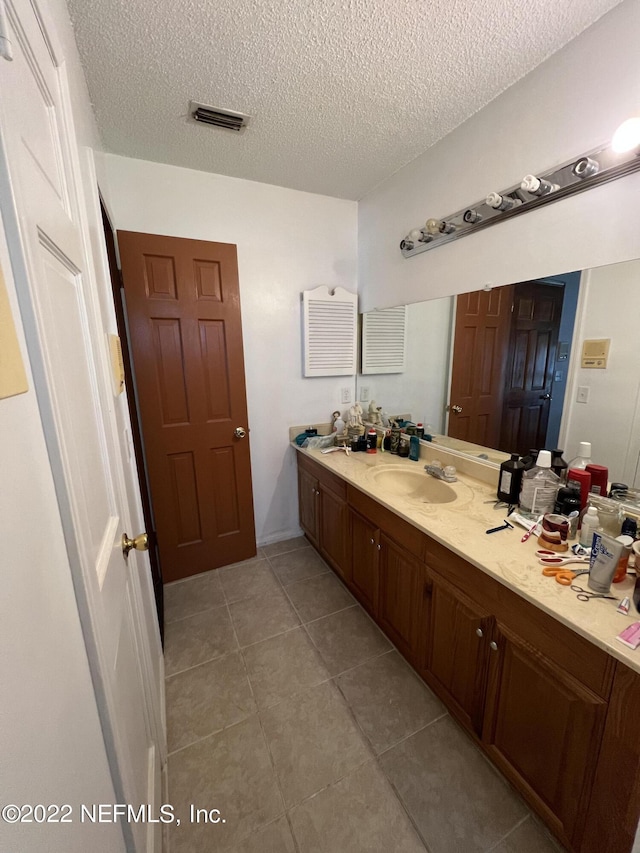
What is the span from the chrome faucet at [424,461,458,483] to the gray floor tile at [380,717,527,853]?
0.99 metres

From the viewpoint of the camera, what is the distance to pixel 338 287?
2.38 meters

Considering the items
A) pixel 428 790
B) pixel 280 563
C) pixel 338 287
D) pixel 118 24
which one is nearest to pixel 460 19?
pixel 118 24

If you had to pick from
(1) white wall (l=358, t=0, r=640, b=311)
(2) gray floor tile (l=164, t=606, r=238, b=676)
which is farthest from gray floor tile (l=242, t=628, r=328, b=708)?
(1) white wall (l=358, t=0, r=640, b=311)

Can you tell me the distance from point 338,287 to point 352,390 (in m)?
0.75

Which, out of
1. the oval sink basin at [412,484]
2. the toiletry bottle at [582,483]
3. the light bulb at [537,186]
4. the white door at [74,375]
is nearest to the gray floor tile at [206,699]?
the white door at [74,375]

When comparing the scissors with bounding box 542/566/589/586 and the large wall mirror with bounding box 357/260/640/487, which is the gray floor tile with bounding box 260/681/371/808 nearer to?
the scissors with bounding box 542/566/589/586


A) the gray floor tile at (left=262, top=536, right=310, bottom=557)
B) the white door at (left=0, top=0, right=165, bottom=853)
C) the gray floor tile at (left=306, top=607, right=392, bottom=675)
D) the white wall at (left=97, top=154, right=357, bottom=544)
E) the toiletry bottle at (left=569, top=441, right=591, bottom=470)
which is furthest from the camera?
the gray floor tile at (left=262, top=536, right=310, bottom=557)

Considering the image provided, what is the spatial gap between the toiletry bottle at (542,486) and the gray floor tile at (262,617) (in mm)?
1335

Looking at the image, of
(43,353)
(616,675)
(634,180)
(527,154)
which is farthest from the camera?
(527,154)

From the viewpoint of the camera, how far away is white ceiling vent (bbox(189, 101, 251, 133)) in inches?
57.3

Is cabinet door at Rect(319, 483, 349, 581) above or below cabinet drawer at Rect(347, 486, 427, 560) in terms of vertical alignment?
below

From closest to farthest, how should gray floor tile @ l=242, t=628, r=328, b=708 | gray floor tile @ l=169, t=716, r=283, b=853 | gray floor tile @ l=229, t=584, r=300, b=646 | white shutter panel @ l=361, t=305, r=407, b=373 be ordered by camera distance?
gray floor tile @ l=169, t=716, r=283, b=853, gray floor tile @ l=242, t=628, r=328, b=708, gray floor tile @ l=229, t=584, r=300, b=646, white shutter panel @ l=361, t=305, r=407, b=373

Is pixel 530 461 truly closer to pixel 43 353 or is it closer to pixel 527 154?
pixel 527 154

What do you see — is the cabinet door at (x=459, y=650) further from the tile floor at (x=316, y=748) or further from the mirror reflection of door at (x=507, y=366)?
the mirror reflection of door at (x=507, y=366)
